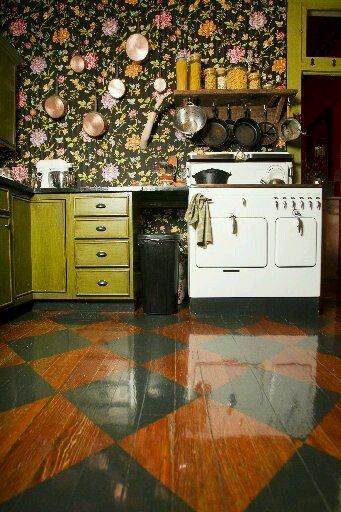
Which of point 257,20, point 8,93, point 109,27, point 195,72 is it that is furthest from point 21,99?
point 257,20

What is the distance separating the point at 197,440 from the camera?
1031mm

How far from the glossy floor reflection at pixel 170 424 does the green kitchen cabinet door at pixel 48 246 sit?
0.87 meters

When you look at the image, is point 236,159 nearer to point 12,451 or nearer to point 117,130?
point 117,130

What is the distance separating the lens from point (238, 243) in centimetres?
275

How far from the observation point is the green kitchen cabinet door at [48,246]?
294cm

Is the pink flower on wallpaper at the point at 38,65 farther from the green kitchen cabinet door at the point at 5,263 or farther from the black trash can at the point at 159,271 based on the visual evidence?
the black trash can at the point at 159,271

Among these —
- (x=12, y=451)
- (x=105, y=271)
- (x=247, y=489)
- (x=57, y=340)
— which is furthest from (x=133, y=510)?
(x=105, y=271)

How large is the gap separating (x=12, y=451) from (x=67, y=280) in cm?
203

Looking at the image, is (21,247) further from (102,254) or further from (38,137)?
(38,137)

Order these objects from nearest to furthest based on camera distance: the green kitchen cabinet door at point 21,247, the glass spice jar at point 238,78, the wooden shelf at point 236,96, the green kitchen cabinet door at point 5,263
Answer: the green kitchen cabinet door at point 5,263 → the green kitchen cabinet door at point 21,247 → the wooden shelf at point 236,96 → the glass spice jar at point 238,78

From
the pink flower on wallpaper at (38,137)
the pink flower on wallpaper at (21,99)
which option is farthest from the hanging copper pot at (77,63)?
the pink flower on wallpaper at (38,137)

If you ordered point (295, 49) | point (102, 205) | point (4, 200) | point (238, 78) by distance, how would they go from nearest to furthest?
1. point (4, 200)
2. point (102, 205)
3. point (238, 78)
4. point (295, 49)

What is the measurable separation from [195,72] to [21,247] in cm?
226

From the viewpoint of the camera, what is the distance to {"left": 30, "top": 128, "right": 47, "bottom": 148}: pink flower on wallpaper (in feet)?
11.9
